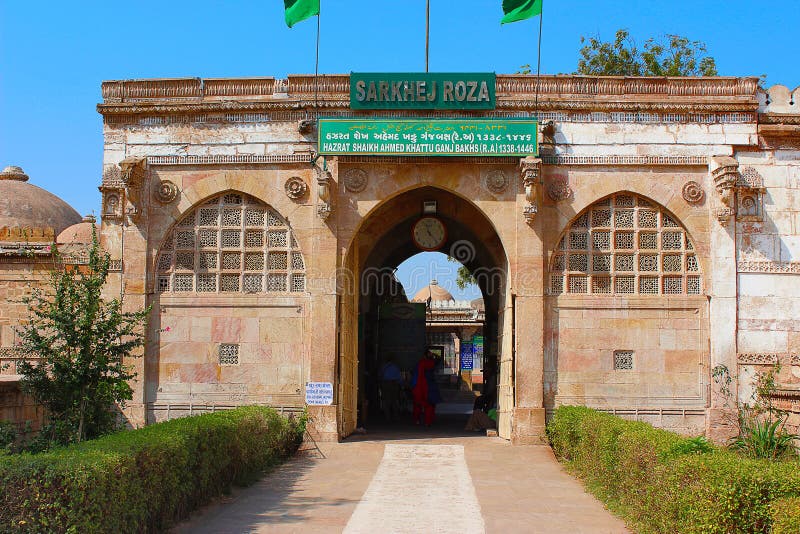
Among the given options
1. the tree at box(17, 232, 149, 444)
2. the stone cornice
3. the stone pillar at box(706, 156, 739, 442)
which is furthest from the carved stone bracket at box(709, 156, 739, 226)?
the tree at box(17, 232, 149, 444)

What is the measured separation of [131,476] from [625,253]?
9711 millimetres

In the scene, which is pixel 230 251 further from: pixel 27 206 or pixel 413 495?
pixel 27 206

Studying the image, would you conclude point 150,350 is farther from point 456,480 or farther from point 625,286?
point 625,286

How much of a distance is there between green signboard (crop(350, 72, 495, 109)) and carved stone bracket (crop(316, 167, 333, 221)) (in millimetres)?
1323

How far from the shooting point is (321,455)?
13.0 m

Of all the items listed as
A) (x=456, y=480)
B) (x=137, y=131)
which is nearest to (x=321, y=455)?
(x=456, y=480)

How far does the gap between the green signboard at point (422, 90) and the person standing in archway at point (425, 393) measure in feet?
19.3

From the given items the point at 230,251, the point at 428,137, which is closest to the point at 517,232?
the point at 428,137

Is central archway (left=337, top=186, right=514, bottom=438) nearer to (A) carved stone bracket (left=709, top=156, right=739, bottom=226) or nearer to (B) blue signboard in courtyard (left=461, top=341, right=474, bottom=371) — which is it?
(A) carved stone bracket (left=709, top=156, right=739, bottom=226)

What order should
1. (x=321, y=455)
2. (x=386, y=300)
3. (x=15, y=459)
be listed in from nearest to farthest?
(x=15, y=459) → (x=321, y=455) → (x=386, y=300)

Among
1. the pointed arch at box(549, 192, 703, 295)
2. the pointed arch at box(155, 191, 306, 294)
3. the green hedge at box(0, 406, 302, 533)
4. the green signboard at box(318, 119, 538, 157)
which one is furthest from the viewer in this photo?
the pointed arch at box(155, 191, 306, 294)

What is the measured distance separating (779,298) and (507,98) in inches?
220

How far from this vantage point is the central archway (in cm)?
1466

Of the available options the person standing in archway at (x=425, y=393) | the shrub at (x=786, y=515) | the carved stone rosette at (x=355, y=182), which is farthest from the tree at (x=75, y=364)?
the person standing in archway at (x=425, y=393)
